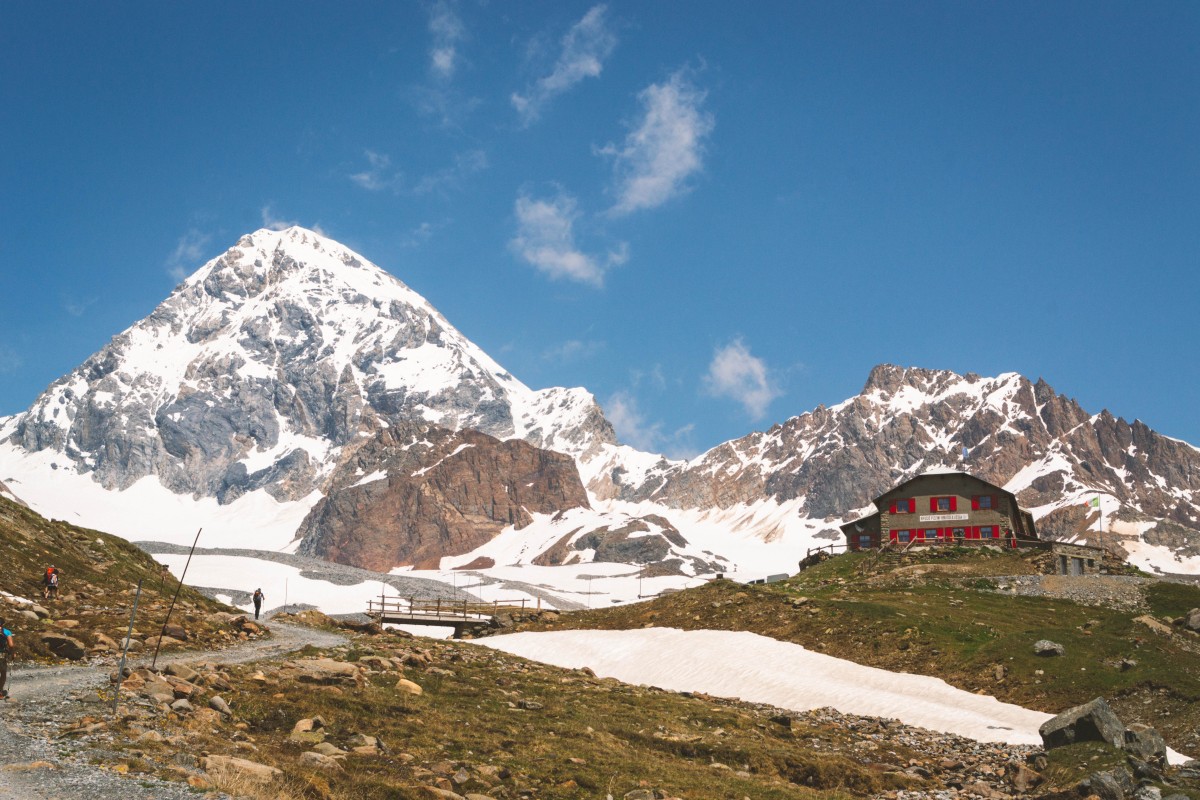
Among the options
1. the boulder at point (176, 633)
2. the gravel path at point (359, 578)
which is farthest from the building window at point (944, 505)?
the boulder at point (176, 633)

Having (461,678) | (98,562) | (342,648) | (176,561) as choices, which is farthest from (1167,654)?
(176,561)

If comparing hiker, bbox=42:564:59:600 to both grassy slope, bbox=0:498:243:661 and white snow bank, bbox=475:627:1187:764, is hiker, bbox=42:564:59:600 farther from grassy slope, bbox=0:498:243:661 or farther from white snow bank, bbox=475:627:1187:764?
white snow bank, bbox=475:627:1187:764

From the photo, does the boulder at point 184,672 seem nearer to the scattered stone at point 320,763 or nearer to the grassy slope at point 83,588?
the grassy slope at point 83,588

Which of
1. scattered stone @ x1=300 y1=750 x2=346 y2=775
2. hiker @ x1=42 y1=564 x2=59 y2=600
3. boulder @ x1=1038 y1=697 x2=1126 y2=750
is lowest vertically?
scattered stone @ x1=300 y1=750 x2=346 y2=775

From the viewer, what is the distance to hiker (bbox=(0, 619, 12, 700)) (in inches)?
867

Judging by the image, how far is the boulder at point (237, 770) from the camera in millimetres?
16891

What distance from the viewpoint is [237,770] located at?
1741 cm

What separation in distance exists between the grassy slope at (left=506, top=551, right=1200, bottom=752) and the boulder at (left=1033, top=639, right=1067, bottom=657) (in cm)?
41

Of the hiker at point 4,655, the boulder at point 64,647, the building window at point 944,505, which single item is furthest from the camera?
the building window at point 944,505

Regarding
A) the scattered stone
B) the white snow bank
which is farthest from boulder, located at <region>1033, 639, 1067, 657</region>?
the scattered stone

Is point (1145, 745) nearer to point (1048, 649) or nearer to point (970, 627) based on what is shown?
point (1048, 649)

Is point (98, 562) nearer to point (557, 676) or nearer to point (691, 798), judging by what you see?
point (557, 676)

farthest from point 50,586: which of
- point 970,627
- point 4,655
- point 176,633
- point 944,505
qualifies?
point 944,505

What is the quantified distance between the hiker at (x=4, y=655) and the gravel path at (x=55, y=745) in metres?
0.32
